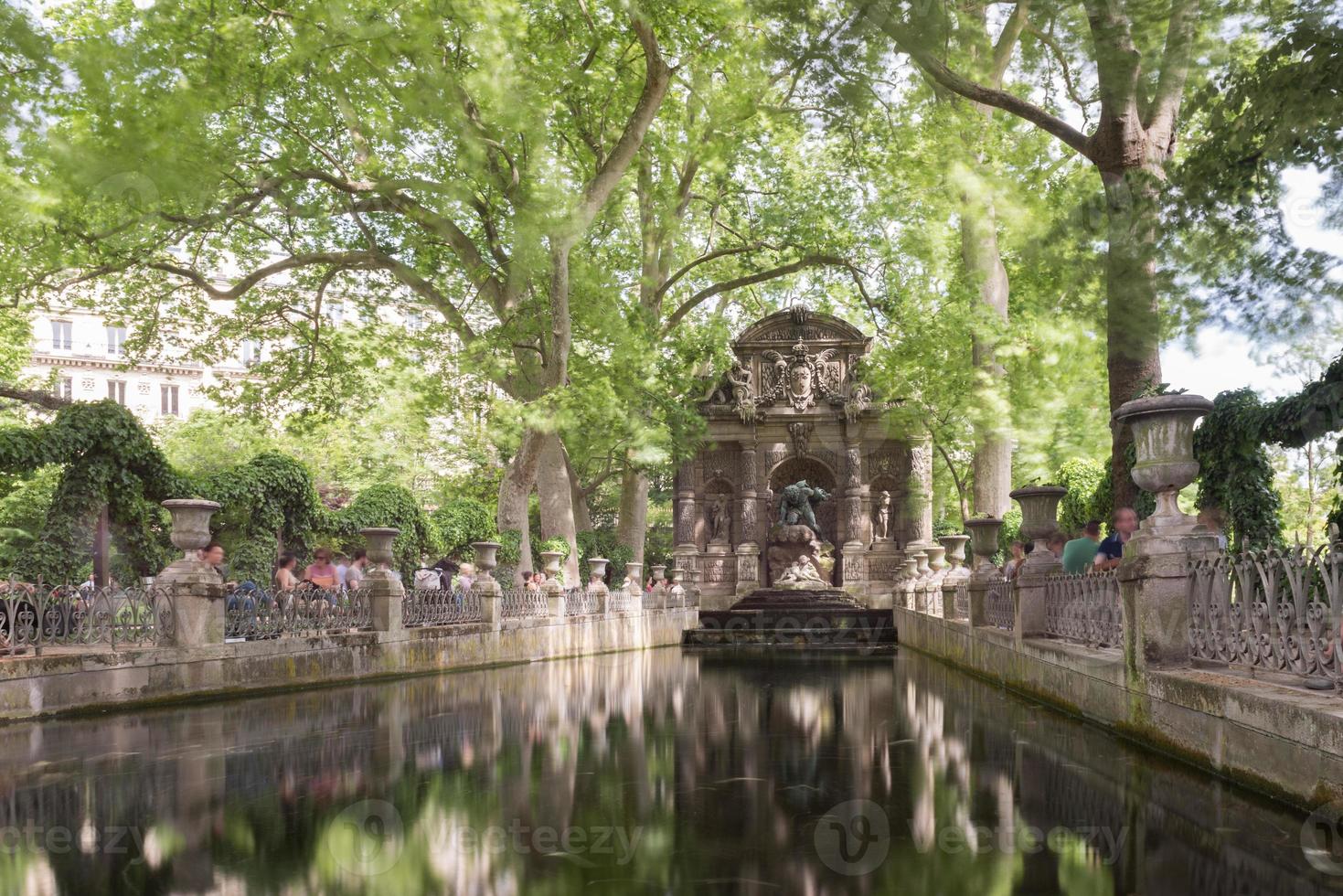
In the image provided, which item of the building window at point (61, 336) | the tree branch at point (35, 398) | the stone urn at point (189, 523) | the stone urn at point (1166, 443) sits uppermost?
the building window at point (61, 336)

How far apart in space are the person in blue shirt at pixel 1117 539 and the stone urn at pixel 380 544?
9181 millimetres

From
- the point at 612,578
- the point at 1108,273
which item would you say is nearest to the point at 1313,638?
the point at 1108,273

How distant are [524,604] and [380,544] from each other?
4177mm

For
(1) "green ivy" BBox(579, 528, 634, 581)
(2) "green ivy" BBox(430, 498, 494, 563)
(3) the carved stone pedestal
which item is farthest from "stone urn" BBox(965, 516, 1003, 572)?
(1) "green ivy" BBox(579, 528, 634, 581)

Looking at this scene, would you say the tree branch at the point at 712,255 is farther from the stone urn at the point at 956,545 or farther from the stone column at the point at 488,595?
the stone column at the point at 488,595

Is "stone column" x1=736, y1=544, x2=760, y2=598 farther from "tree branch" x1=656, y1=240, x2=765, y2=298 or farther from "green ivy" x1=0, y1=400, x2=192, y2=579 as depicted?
"green ivy" x1=0, y1=400, x2=192, y2=579

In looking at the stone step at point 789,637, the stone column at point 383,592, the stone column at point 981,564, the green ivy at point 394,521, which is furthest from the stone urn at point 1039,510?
the green ivy at point 394,521

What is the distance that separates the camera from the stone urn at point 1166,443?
8250 mm

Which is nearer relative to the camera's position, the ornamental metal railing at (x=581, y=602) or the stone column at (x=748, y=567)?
the ornamental metal railing at (x=581, y=602)

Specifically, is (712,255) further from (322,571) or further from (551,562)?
(322,571)

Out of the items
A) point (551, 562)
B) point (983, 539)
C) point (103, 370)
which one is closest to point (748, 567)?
point (551, 562)

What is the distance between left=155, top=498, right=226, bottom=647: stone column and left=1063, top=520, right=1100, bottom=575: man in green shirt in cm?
909

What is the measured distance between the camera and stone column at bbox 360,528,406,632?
15125 mm

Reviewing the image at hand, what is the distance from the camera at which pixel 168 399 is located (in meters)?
56.2
